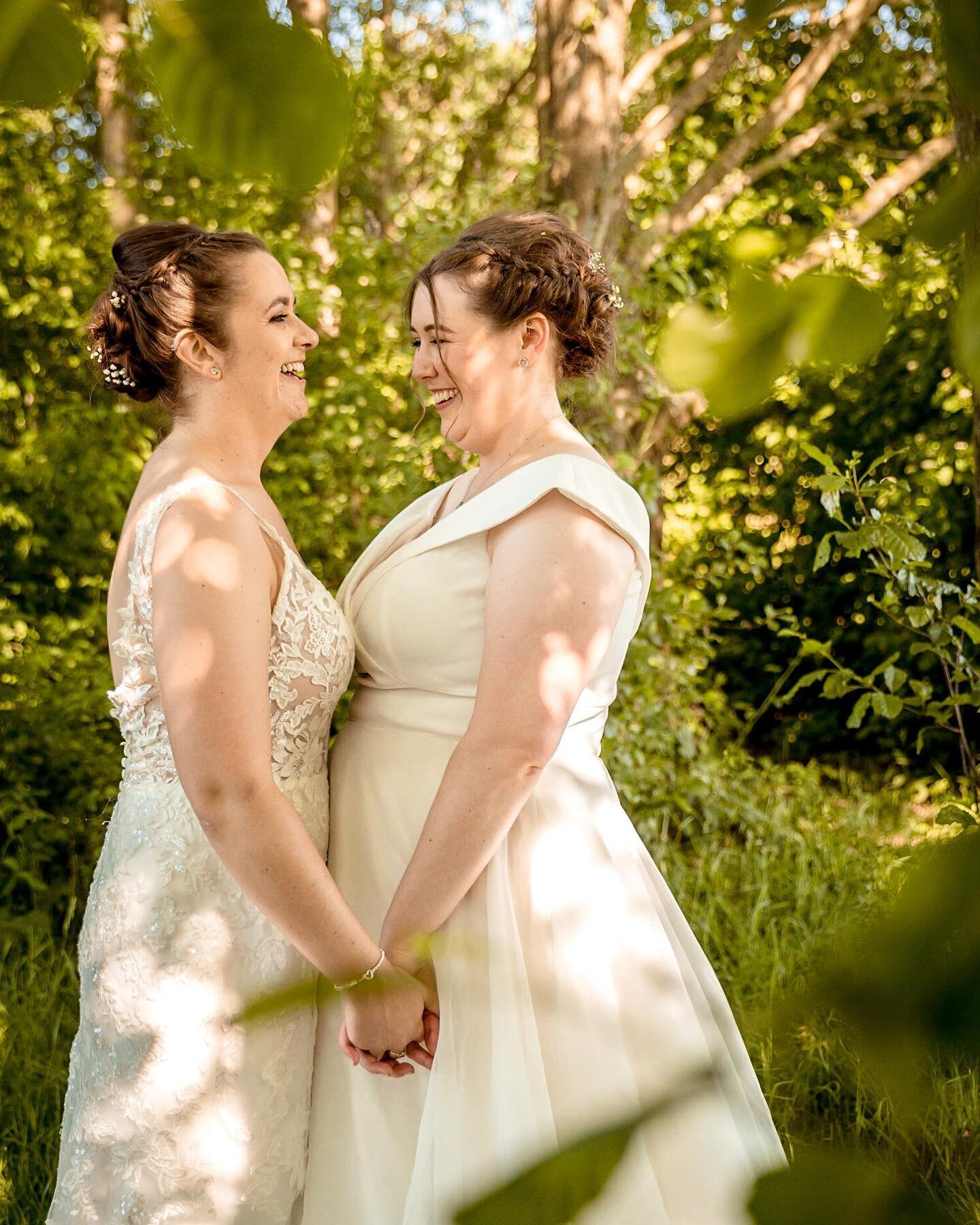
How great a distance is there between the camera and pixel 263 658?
5.38 ft

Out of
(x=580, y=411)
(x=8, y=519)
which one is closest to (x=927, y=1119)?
(x=580, y=411)

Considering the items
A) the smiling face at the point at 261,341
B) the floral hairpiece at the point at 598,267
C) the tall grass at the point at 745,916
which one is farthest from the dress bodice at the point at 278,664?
the tall grass at the point at 745,916

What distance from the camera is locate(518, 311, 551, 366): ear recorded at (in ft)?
6.64

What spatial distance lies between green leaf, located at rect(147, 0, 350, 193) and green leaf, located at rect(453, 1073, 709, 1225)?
29cm

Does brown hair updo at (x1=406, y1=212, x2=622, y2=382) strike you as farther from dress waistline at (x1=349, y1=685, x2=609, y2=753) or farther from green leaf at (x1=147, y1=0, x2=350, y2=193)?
green leaf at (x1=147, y1=0, x2=350, y2=193)

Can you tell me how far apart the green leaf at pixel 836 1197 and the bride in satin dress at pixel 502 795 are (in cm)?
116

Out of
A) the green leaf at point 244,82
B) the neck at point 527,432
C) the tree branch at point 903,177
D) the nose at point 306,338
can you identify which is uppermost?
the tree branch at point 903,177

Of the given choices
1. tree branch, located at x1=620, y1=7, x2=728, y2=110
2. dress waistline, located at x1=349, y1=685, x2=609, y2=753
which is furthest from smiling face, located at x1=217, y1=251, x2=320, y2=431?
tree branch, located at x1=620, y1=7, x2=728, y2=110

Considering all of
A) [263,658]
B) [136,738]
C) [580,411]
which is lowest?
[136,738]

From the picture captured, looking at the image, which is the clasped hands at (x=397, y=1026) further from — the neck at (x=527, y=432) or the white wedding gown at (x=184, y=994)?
the neck at (x=527, y=432)

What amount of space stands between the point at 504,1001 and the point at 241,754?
0.50 meters

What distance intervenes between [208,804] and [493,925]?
454 millimetres

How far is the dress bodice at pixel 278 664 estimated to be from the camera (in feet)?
5.87

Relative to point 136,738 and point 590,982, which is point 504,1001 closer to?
point 590,982
